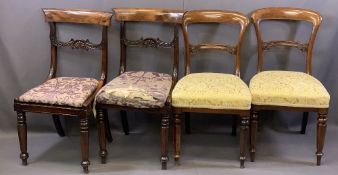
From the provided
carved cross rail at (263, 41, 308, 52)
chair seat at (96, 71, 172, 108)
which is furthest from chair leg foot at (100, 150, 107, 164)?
carved cross rail at (263, 41, 308, 52)

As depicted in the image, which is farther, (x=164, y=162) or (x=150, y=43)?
(x=150, y=43)

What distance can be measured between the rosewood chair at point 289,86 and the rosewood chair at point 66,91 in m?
0.94

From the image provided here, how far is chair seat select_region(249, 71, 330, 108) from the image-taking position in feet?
8.41

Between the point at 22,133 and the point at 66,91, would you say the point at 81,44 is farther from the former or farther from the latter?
the point at 22,133

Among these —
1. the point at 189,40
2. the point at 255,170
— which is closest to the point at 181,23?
the point at 189,40

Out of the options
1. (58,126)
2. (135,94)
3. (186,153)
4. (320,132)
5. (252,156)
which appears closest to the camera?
(135,94)

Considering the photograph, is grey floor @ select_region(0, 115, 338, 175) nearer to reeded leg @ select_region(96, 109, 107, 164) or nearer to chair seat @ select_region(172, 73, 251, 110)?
reeded leg @ select_region(96, 109, 107, 164)

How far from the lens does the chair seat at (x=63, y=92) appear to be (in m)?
2.53

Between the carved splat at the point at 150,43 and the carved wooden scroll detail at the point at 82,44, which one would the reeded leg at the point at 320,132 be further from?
the carved wooden scroll detail at the point at 82,44

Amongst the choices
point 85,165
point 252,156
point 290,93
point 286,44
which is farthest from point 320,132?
point 85,165

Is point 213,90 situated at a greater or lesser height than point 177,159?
greater

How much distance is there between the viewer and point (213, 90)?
2.58 m

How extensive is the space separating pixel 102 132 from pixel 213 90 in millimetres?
697

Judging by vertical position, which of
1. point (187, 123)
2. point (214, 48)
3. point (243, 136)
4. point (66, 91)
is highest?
point (214, 48)
